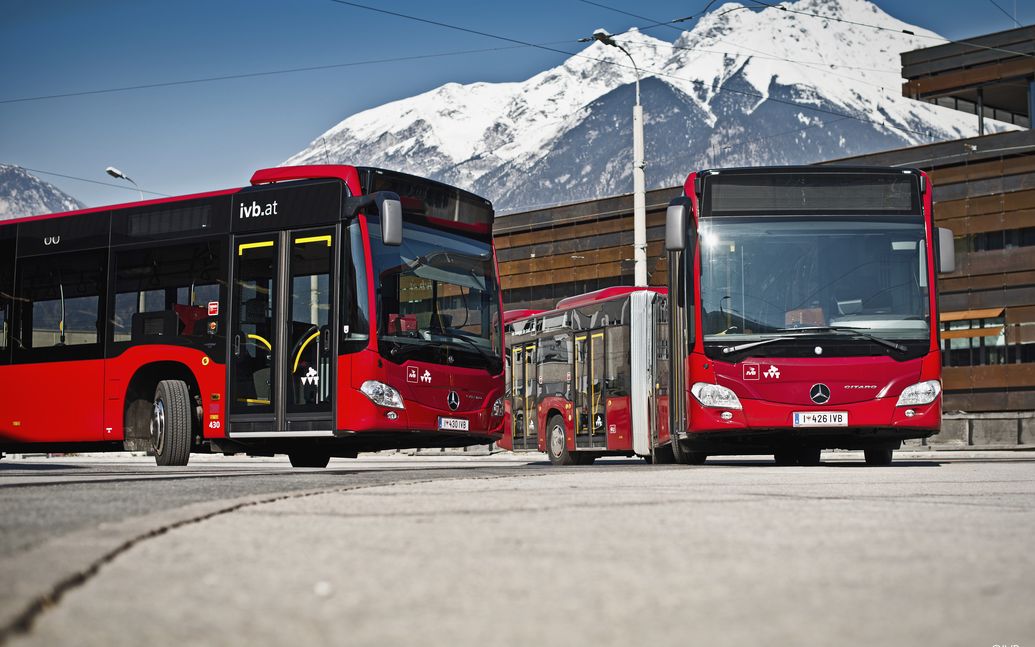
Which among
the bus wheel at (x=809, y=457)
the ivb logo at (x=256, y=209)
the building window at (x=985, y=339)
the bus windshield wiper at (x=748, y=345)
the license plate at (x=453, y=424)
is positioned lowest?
the bus wheel at (x=809, y=457)

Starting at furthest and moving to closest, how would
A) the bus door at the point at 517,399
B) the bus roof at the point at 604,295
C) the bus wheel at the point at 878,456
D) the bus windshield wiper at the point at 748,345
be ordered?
the bus door at the point at 517,399
the bus roof at the point at 604,295
the bus wheel at the point at 878,456
the bus windshield wiper at the point at 748,345

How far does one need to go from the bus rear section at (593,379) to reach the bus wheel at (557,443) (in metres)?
0.02

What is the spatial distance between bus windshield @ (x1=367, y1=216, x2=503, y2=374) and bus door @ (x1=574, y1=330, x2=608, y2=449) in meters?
4.38

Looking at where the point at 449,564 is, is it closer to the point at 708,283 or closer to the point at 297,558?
the point at 297,558

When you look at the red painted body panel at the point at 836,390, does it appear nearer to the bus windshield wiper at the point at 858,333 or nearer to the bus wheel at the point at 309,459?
the bus windshield wiper at the point at 858,333

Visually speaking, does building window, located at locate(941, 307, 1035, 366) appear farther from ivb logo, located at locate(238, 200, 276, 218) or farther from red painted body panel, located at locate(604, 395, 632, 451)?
ivb logo, located at locate(238, 200, 276, 218)

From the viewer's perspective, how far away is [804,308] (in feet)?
49.9

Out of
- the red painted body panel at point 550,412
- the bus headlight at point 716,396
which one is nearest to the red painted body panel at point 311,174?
the bus headlight at point 716,396

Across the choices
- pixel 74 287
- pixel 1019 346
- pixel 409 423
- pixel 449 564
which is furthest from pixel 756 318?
pixel 1019 346

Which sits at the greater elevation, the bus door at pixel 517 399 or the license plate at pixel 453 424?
the bus door at pixel 517 399

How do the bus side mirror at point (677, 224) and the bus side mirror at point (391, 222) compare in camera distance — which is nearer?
the bus side mirror at point (391, 222)

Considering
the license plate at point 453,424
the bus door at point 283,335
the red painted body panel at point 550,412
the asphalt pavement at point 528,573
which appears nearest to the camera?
the asphalt pavement at point 528,573

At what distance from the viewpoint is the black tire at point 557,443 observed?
71.7 ft

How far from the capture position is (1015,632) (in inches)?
134
